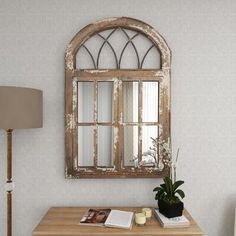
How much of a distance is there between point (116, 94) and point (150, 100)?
0.29m

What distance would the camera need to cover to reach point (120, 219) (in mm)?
1771

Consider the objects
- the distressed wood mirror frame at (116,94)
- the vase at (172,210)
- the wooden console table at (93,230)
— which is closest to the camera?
the wooden console table at (93,230)

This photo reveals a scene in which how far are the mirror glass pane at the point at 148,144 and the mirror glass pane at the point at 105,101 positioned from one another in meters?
0.32

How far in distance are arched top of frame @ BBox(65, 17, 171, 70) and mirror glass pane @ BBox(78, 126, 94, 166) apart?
0.52m

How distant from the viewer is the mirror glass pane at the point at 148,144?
2.09 m

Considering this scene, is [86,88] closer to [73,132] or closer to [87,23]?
[73,132]

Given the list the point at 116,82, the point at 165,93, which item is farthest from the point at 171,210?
the point at 116,82

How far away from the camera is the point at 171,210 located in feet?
5.82

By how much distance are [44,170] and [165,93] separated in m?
1.19

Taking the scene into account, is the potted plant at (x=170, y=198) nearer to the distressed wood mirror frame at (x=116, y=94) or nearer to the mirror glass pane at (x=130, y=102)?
the distressed wood mirror frame at (x=116, y=94)

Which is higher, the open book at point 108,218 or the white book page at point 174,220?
the white book page at point 174,220

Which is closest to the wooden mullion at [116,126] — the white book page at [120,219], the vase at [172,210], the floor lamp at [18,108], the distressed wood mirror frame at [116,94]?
the distressed wood mirror frame at [116,94]

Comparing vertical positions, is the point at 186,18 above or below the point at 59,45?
above

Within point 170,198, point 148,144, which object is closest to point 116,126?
point 148,144
